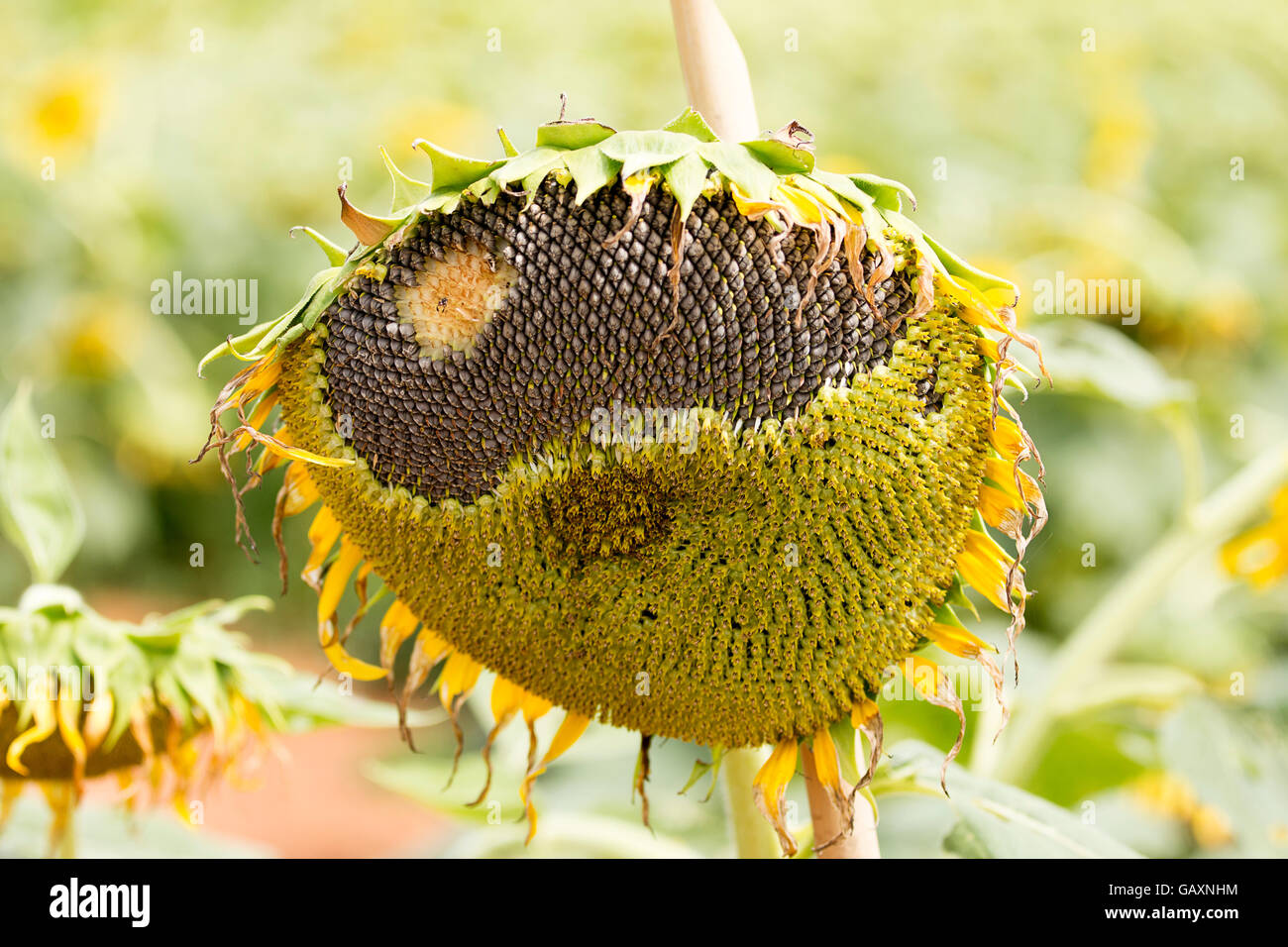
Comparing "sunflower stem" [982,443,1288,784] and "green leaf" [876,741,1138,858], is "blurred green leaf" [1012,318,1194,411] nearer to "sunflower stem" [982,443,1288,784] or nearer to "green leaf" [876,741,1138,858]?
"sunflower stem" [982,443,1288,784]

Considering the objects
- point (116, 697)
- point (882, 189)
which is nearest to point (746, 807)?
point (882, 189)

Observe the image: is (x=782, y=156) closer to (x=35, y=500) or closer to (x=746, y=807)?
(x=746, y=807)

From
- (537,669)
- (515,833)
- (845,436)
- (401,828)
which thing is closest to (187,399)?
(401,828)

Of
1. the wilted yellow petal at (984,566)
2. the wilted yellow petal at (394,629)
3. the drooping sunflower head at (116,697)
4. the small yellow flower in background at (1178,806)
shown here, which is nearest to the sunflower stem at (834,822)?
the wilted yellow petal at (984,566)

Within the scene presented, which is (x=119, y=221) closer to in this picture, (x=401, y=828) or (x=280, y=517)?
(x=401, y=828)

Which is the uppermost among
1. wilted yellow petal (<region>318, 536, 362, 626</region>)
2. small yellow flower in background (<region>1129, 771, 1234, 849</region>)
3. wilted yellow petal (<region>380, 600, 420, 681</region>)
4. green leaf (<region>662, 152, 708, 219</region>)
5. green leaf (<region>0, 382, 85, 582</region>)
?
green leaf (<region>662, 152, 708, 219</region>)

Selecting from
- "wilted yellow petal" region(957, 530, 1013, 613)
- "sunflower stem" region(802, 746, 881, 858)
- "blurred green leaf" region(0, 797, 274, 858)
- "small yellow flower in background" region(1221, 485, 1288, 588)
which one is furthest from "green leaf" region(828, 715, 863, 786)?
"small yellow flower in background" region(1221, 485, 1288, 588)
